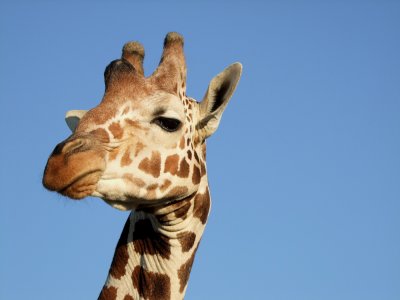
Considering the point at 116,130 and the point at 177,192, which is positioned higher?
the point at 116,130

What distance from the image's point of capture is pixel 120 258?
810cm

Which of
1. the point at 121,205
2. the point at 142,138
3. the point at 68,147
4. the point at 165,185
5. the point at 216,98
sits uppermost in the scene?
the point at 216,98

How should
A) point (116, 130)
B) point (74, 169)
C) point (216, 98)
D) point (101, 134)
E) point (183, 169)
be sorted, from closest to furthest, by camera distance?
point (74, 169) < point (101, 134) < point (116, 130) < point (183, 169) < point (216, 98)

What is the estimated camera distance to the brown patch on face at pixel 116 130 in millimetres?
7504

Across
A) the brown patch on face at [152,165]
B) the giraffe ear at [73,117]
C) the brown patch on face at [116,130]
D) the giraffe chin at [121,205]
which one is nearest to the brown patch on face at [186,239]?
the giraffe chin at [121,205]

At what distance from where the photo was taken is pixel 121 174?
7391 mm

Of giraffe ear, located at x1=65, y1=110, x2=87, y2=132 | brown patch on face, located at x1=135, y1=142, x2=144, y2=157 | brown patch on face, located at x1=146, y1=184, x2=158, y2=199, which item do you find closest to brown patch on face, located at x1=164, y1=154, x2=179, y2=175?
brown patch on face, located at x1=146, y1=184, x2=158, y2=199

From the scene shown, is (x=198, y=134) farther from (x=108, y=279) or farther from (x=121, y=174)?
(x=108, y=279)

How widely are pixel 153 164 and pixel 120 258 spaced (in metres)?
1.22

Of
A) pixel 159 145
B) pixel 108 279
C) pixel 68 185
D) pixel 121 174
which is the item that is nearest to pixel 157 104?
pixel 159 145

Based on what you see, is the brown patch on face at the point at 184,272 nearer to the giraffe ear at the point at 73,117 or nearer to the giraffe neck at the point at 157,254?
the giraffe neck at the point at 157,254

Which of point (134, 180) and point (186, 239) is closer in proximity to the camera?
point (134, 180)

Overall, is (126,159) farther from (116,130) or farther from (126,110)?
(126,110)

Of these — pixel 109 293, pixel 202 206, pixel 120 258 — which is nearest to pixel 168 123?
pixel 202 206
